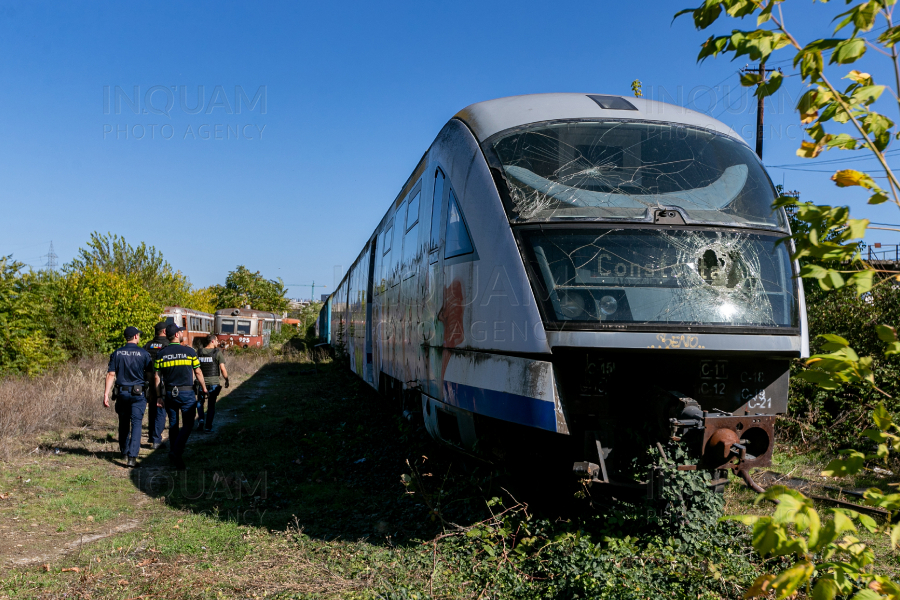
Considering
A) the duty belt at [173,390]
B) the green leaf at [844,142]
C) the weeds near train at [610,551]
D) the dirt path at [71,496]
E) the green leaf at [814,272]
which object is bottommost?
the dirt path at [71,496]

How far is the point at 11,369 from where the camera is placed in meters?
12.9

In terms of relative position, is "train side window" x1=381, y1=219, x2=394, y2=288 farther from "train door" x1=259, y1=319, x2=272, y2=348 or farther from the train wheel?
"train door" x1=259, y1=319, x2=272, y2=348

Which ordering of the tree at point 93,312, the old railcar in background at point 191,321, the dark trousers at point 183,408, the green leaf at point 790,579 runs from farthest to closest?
the old railcar in background at point 191,321 → the tree at point 93,312 → the dark trousers at point 183,408 → the green leaf at point 790,579

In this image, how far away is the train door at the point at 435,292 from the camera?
596 cm

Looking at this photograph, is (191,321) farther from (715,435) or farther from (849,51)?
(849,51)

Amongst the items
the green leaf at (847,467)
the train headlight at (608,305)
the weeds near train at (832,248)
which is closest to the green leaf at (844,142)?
the weeds near train at (832,248)

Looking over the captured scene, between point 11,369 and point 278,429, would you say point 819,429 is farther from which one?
point 11,369

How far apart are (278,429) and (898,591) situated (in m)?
10.3

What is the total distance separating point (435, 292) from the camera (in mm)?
6199

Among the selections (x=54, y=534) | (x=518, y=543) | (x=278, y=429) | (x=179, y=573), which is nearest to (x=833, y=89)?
(x=518, y=543)

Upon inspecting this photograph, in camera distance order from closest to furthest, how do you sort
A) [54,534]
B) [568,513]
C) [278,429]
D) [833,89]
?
[833,89] < [568,513] < [54,534] < [278,429]

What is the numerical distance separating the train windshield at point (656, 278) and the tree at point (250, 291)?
54.5m

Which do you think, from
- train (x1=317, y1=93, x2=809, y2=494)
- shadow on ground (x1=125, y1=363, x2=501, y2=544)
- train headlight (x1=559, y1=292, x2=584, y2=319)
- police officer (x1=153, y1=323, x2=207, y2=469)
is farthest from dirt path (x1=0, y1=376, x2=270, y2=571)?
train headlight (x1=559, y1=292, x2=584, y2=319)

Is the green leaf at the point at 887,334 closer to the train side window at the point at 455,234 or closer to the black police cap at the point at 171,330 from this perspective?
the train side window at the point at 455,234
